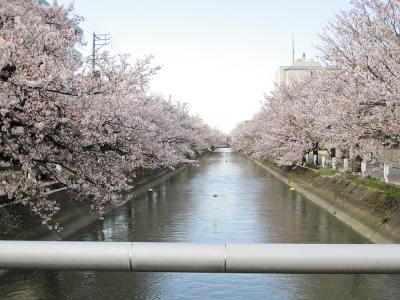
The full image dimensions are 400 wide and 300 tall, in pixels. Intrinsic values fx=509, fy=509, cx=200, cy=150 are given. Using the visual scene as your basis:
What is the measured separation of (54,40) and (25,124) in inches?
108

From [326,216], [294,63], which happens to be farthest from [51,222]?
[294,63]

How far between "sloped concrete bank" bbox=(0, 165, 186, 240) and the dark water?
1.88 feet

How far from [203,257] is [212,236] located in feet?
63.5

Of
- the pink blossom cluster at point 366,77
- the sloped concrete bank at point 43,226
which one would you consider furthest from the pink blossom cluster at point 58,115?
the pink blossom cluster at point 366,77

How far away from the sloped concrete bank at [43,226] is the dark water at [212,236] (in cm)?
57

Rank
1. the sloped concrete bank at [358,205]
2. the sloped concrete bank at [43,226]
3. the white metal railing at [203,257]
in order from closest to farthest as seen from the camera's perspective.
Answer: the white metal railing at [203,257], the sloped concrete bank at [43,226], the sloped concrete bank at [358,205]

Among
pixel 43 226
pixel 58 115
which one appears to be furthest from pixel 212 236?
pixel 58 115

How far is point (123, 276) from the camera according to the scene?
568 inches

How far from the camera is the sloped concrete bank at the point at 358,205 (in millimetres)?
19141

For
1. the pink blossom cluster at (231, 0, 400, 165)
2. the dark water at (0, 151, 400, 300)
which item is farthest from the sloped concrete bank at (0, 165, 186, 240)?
the pink blossom cluster at (231, 0, 400, 165)

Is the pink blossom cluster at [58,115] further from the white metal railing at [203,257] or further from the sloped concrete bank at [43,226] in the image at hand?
the white metal railing at [203,257]

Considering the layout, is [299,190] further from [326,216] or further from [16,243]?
[16,243]

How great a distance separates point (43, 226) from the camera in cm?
1847

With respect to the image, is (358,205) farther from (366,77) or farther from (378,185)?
(366,77)
